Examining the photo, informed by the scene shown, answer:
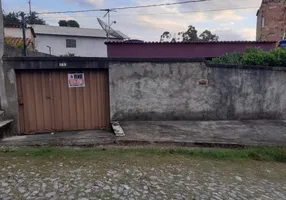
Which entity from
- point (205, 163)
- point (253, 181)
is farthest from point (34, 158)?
point (253, 181)

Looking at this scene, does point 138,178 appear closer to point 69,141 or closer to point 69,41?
point 69,141

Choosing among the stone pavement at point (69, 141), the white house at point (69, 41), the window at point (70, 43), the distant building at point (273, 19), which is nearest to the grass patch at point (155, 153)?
the stone pavement at point (69, 141)

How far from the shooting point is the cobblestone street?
342cm

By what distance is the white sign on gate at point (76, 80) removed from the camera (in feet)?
23.5

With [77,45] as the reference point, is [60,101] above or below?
below

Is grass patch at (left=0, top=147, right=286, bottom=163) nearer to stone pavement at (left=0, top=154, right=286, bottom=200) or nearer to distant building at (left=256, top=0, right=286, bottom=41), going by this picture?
stone pavement at (left=0, top=154, right=286, bottom=200)

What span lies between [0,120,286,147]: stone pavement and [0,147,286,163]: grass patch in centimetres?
35

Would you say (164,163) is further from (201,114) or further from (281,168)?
(201,114)

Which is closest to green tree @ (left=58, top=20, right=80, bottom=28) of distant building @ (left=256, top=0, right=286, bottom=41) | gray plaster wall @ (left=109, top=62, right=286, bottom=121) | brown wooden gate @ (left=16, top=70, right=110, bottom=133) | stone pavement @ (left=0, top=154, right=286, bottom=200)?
distant building @ (left=256, top=0, right=286, bottom=41)

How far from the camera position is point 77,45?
115ft

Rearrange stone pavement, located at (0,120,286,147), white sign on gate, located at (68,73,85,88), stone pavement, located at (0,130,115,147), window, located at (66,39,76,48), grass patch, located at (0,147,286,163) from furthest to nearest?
window, located at (66,39,76,48) → white sign on gate, located at (68,73,85,88) → stone pavement, located at (0,120,286,147) → stone pavement, located at (0,130,115,147) → grass patch, located at (0,147,286,163)

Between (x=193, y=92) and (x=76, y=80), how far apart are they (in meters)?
3.57

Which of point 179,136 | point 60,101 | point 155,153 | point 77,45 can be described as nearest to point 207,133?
point 179,136

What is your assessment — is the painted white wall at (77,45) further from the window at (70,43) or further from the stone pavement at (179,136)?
the stone pavement at (179,136)
